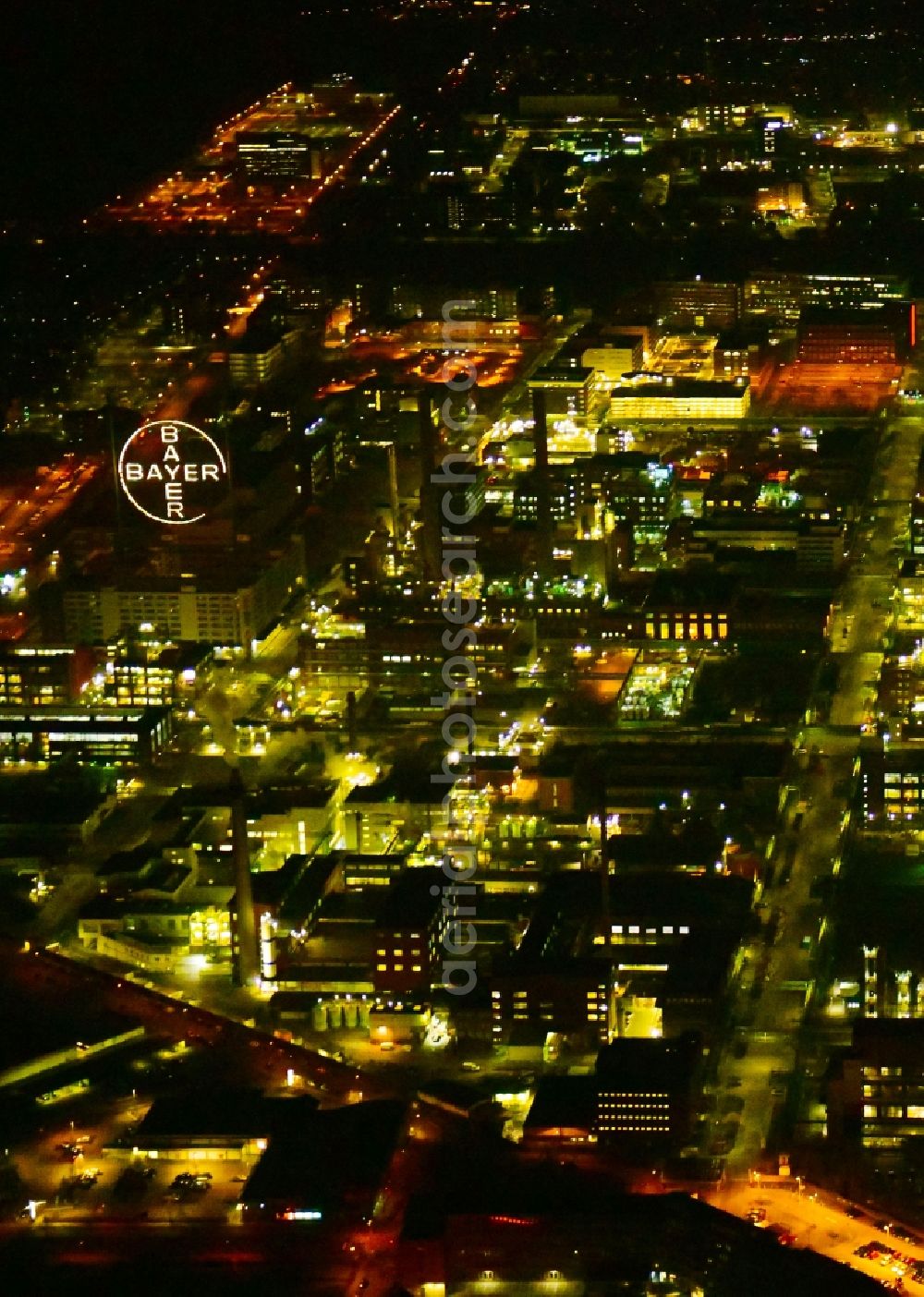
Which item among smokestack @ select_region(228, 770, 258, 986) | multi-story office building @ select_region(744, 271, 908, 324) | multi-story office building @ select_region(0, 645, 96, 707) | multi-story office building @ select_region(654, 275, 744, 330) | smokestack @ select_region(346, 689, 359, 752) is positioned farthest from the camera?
multi-story office building @ select_region(744, 271, 908, 324)

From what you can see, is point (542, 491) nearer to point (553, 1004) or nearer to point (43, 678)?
point (43, 678)

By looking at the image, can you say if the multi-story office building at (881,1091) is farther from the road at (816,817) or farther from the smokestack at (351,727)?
the smokestack at (351,727)

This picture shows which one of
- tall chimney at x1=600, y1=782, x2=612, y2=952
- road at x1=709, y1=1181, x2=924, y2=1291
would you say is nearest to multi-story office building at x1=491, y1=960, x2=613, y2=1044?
tall chimney at x1=600, y1=782, x2=612, y2=952

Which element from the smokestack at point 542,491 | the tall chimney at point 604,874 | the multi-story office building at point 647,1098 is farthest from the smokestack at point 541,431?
the multi-story office building at point 647,1098

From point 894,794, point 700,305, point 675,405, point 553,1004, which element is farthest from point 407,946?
point 700,305

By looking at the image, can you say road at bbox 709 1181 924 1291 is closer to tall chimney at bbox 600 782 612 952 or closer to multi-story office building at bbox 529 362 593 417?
tall chimney at bbox 600 782 612 952

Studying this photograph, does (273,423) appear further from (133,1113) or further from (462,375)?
(133,1113)
